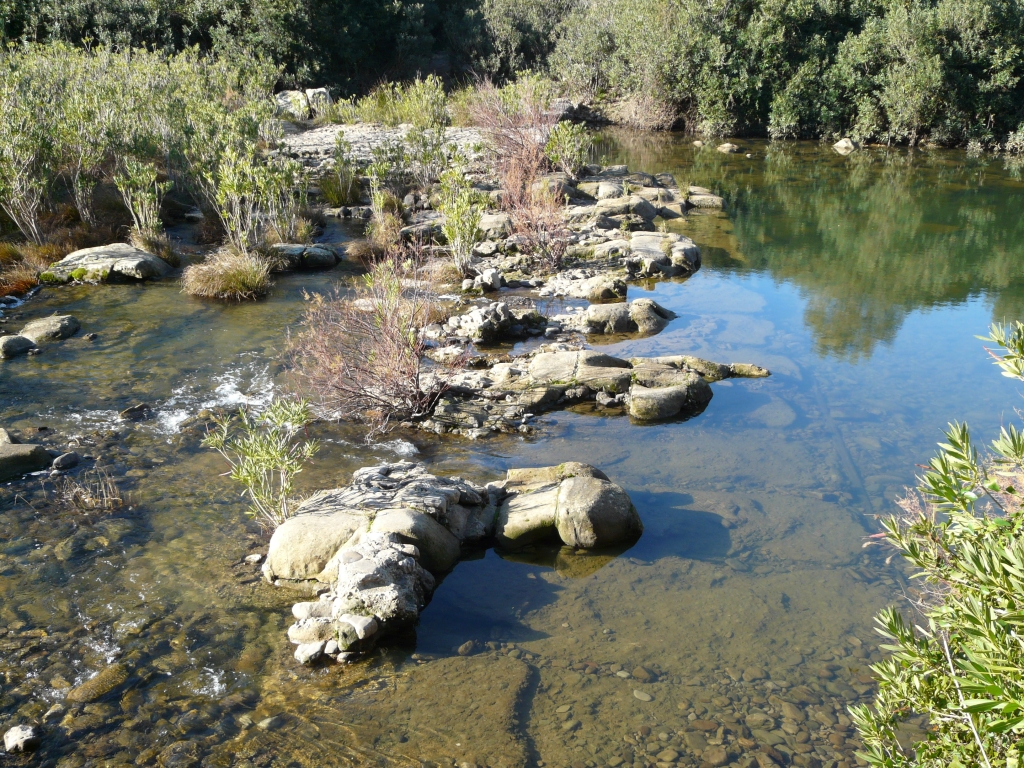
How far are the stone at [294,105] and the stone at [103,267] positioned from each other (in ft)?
47.9

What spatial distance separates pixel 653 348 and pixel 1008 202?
15400mm

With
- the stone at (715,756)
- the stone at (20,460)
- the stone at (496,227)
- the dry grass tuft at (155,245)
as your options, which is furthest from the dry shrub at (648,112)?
the stone at (715,756)

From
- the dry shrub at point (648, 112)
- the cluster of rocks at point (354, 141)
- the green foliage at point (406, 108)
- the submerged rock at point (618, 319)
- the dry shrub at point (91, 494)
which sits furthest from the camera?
the dry shrub at point (648, 112)

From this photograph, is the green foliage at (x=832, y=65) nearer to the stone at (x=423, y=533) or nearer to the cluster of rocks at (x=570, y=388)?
the cluster of rocks at (x=570, y=388)

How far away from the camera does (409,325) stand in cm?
910

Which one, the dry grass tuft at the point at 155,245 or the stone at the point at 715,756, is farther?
the dry grass tuft at the point at 155,245

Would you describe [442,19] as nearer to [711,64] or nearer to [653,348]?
[711,64]

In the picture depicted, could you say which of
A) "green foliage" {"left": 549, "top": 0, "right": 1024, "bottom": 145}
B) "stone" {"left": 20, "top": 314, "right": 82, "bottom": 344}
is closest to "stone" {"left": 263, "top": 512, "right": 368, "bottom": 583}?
"stone" {"left": 20, "top": 314, "right": 82, "bottom": 344}

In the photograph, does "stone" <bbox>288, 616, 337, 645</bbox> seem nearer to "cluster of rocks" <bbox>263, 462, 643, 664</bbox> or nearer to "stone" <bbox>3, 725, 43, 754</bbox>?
"cluster of rocks" <bbox>263, 462, 643, 664</bbox>

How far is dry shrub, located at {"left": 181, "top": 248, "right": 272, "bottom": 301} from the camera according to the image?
513 inches

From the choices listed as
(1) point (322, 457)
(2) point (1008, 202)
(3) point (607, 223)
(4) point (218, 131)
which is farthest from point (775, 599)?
(2) point (1008, 202)

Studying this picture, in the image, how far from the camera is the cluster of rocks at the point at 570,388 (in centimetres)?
922

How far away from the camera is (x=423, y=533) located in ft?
21.0

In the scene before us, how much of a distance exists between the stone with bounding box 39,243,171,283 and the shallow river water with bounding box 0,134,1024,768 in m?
1.03
